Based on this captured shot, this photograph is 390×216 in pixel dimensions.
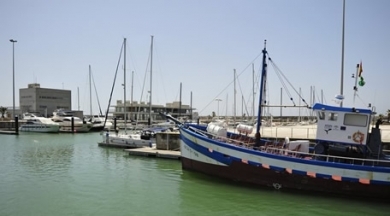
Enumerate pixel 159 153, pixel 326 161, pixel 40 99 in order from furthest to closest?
pixel 40 99
pixel 159 153
pixel 326 161

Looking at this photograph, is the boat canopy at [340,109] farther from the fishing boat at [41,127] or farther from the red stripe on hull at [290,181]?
the fishing boat at [41,127]

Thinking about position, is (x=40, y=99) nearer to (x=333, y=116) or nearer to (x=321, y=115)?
(x=321, y=115)

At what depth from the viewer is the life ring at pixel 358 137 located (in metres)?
14.9

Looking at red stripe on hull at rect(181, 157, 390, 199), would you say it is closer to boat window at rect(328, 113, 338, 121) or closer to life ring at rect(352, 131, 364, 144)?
life ring at rect(352, 131, 364, 144)

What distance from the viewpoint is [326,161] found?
1459 centimetres

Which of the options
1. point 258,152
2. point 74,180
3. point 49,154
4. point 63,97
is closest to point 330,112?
point 258,152

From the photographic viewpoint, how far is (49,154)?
28.9m

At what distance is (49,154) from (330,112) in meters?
23.6

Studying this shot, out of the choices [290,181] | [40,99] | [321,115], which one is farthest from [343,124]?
[40,99]

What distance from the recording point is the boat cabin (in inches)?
585

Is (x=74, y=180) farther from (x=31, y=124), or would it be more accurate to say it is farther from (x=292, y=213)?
(x=31, y=124)

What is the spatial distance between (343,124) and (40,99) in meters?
106

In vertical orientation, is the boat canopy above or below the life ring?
above

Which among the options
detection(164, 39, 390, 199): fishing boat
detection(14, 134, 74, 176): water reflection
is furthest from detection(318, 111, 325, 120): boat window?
detection(14, 134, 74, 176): water reflection
